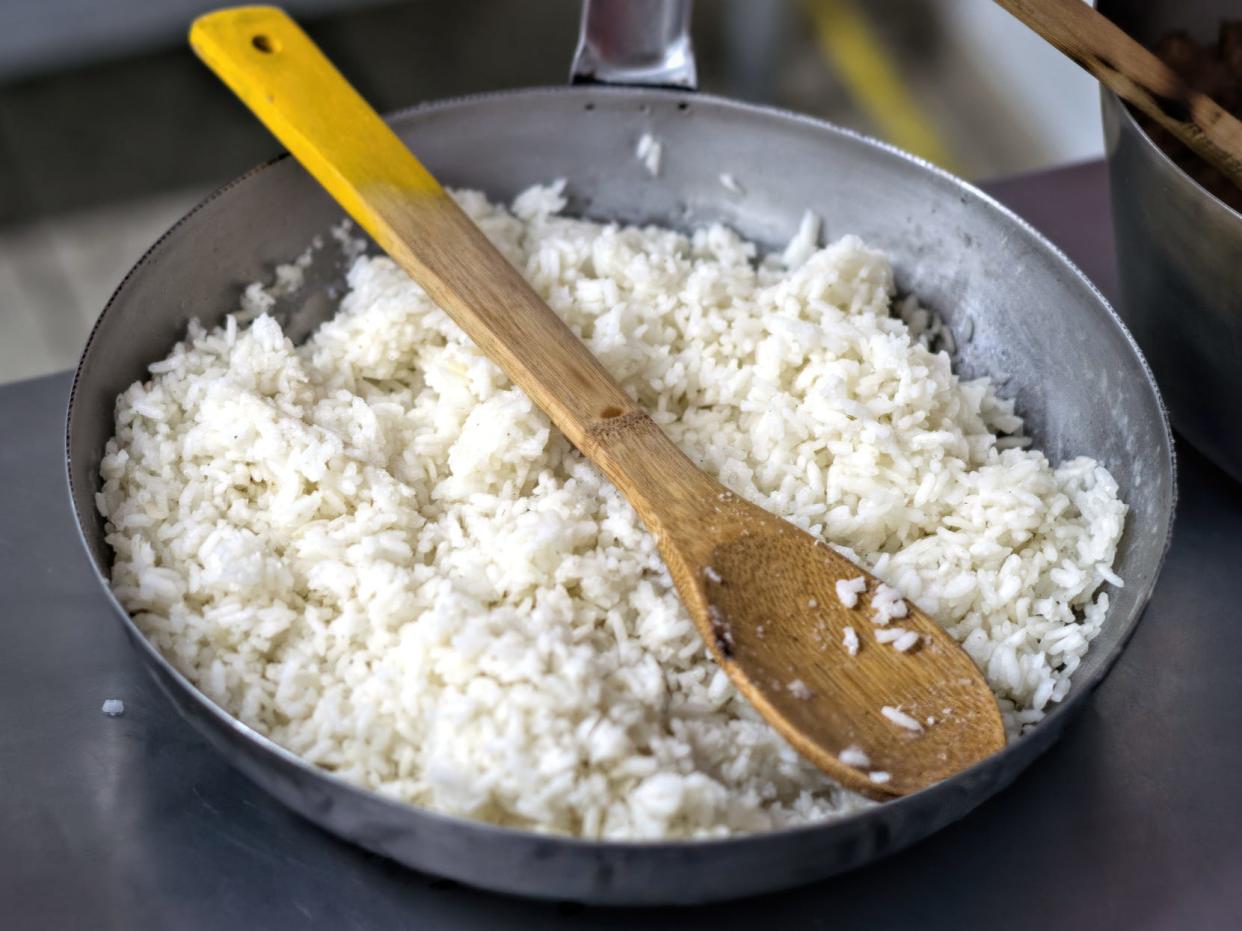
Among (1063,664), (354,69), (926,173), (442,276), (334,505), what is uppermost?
(926,173)

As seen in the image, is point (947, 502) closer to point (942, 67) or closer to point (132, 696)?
point (132, 696)

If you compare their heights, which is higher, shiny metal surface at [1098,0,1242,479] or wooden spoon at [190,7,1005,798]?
shiny metal surface at [1098,0,1242,479]

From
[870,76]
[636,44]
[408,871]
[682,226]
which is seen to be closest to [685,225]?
[682,226]

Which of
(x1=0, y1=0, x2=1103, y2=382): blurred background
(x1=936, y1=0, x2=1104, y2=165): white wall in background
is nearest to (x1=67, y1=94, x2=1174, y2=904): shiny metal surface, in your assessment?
(x1=0, y1=0, x2=1103, y2=382): blurred background

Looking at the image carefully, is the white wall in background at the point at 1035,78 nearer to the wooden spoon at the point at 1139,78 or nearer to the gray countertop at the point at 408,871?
the wooden spoon at the point at 1139,78

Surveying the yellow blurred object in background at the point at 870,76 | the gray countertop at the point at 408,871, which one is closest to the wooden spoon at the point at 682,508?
the gray countertop at the point at 408,871

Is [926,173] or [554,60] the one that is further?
[554,60]

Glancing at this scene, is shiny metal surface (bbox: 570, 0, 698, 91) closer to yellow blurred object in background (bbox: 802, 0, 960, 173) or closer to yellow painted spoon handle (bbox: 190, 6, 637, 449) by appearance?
yellow painted spoon handle (bbox: 190, 6, 637, 449)

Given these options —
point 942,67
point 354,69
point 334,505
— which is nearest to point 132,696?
point 334,505

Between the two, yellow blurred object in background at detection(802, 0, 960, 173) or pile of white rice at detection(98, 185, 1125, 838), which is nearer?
pile of white rice at detection(98, 185, 1125, 838)
